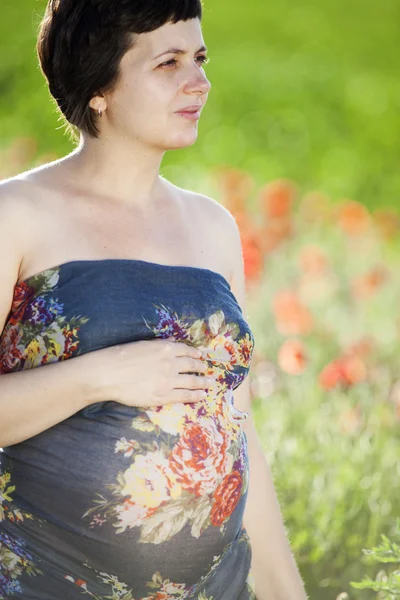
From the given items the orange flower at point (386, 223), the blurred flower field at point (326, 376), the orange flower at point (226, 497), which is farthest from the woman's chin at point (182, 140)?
the orange flower at point (386, 223)

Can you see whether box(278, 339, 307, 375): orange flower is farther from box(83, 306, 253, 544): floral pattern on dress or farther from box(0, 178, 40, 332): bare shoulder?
box(0, 178, 40, 332): bare shoulder

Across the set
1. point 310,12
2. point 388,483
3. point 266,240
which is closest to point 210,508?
point 388,483

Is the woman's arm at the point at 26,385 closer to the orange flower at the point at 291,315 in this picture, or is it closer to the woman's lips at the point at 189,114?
the woman's lips at the point at 189,114

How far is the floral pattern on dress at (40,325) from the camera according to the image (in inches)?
87.7

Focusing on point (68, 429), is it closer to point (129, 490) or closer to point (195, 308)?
point (129, 490)

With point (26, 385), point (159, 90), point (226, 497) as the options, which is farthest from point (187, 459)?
point (159, 90)

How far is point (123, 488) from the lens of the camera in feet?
7.23

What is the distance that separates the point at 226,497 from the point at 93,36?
3.87 feet

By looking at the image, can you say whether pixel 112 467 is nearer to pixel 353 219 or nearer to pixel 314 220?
pixel 353 219

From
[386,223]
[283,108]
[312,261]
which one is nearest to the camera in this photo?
[312,261]

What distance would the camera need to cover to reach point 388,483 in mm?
3656

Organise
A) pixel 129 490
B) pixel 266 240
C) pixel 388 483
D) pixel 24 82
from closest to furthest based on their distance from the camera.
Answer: pixel 129 490
pixel 388 483
pixel 266 240
pixel 24 82

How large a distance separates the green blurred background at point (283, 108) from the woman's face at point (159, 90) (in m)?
4.30

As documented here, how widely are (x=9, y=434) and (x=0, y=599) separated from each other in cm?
42
